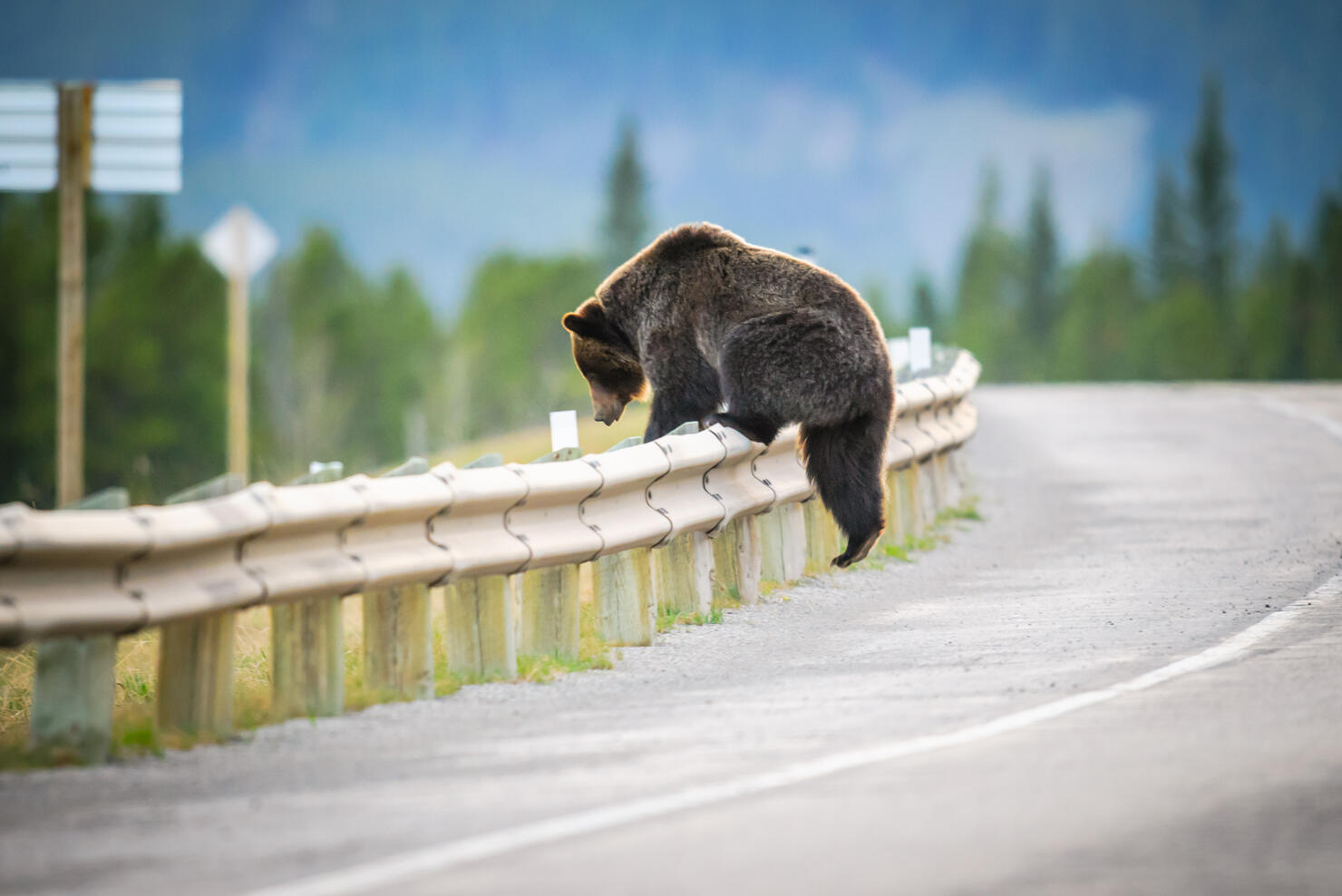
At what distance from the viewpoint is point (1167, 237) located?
17925 cm

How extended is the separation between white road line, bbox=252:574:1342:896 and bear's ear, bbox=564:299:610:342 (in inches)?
207

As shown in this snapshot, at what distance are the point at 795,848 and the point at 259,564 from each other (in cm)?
266

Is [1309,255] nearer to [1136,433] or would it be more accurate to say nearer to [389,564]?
[1136,433]

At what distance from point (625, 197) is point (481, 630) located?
6764 inches

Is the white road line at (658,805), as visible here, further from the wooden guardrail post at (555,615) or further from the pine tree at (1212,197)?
the pine tree at (1212,197)

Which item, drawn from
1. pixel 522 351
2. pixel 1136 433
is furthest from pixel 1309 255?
pixel 1136 433

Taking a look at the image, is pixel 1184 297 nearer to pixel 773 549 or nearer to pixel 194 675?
pixel 773 549

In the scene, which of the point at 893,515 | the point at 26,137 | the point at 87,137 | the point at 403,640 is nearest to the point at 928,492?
the point at 893,515

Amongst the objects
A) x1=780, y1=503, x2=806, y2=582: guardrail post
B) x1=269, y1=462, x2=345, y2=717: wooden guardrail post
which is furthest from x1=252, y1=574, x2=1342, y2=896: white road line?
x1=780, y1=503, x2=806, y2=582: guardrail post

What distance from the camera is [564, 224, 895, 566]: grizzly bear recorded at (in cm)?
990

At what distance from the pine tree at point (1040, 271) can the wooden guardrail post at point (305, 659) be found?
18751cm

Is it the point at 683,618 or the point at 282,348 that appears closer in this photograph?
the point at 683,618

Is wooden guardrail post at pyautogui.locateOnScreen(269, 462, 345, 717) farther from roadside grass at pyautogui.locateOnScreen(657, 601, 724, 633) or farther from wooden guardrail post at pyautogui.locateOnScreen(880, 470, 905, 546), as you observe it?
wooden guardrail post at pyautogui.locateOnScreen(880, 470, 905, 546)

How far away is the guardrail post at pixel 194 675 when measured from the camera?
6.51 meters
